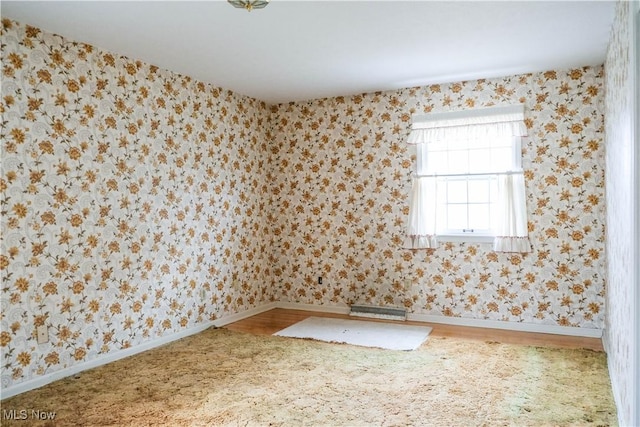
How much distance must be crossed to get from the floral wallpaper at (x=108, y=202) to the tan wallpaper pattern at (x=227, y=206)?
0.04 ft

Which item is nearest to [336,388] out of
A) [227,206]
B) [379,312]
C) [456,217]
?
[379,312]

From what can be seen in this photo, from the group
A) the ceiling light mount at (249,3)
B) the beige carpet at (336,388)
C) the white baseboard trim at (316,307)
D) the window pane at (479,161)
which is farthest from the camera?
the white baseboard trim at (316,307)

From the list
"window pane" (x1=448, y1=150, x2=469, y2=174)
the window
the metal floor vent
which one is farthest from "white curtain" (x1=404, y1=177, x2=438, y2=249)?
the metal floor vent

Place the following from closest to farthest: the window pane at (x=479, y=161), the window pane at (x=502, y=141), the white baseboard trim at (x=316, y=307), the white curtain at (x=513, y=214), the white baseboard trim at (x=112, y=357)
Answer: the white baseboard trim at (x=112, y=357) < the white curtain at (x=513, y=214) < the window pane at (x=502, y=141) < the window pane at (x=479, y=161) < the white baseboard trim at (x=316, y=307)

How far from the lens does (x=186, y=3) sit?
296 centimetres

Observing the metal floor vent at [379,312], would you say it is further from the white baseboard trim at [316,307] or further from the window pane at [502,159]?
the window pane at [502,159]

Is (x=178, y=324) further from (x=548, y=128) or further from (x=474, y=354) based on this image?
(x=548, y=128)

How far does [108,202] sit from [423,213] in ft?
10.0

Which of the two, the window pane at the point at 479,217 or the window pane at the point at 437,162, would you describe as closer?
the window pane at the point at 479,217

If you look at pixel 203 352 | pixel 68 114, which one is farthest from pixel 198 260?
pixel 68 114

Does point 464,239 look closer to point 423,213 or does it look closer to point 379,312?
point 423,213

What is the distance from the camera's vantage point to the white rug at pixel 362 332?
14.1 ft

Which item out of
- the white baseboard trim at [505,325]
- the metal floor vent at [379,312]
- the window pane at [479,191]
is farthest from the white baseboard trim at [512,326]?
the window pane at [479,191]

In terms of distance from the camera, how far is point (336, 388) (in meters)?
3.24
